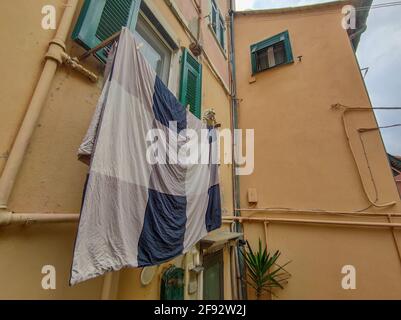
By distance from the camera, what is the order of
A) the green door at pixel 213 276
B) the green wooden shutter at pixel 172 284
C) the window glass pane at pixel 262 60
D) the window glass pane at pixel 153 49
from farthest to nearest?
the window glass pane at pixel 262 60 → the green door at pixel 213 276 → the window glass pane at pixel 153 49 → the green wooden shutter at pixel 172 284

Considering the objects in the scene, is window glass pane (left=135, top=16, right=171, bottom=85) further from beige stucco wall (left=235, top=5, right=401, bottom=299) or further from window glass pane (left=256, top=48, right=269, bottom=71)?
window glass pane (left=256, top=48, right=269, bottom=71)

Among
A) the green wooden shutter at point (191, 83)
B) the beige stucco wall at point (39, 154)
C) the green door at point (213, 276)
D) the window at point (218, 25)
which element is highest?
the window at point (218, 25)

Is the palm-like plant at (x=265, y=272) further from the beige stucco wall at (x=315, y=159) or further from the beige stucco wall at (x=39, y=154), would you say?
the beige stucco wall at (x=39, y=154)

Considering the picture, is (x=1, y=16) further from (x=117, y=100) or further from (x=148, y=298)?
(x=148, y=298)

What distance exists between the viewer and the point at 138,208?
144 cm

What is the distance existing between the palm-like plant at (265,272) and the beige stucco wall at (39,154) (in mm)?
2850

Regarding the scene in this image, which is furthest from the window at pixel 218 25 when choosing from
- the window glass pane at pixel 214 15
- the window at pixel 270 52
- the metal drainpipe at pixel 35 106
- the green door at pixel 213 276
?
the green door at pixel 213 276

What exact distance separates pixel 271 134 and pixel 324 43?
2547 millimetres

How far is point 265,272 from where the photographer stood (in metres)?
3.73

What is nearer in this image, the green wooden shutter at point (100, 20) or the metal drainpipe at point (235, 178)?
the green wooden shutter at point (100, 20)

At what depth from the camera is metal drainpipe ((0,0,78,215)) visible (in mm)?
1044

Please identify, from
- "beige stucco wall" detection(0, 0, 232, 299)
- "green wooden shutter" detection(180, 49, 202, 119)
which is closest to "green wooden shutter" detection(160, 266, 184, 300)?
"beige stucco wall" detection(0, 0, 232, 299)

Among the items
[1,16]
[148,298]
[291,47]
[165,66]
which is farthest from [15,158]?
[291,47]

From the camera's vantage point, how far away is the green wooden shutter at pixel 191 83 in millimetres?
3000
